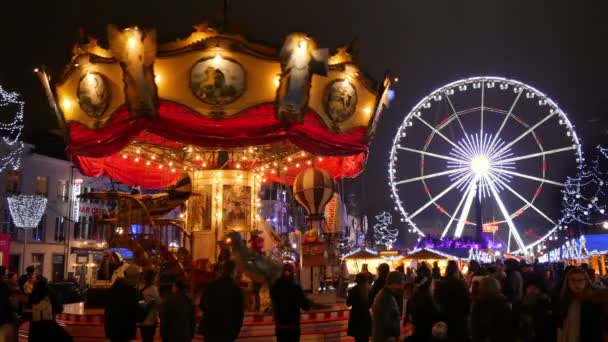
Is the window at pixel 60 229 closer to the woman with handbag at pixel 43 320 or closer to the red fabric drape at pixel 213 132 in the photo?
the red fabric drape at pixel 213 132

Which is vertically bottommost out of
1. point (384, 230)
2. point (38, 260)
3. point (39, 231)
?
point (38, 260)

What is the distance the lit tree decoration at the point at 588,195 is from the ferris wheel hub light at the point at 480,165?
1162 cm

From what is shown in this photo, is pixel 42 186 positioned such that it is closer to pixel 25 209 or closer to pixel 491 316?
pixel 25 209

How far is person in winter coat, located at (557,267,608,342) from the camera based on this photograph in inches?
249

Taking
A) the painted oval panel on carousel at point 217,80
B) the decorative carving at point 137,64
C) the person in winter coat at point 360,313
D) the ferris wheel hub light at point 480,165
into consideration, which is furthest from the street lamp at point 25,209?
the person in winter coat at point 360,313

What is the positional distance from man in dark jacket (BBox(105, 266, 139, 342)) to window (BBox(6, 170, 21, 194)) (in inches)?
1094

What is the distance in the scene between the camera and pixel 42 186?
35.8 metres

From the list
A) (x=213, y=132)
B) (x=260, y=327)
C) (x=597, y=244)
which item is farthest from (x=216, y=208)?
(x=597, y=244)

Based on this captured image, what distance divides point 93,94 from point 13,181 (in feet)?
70.5

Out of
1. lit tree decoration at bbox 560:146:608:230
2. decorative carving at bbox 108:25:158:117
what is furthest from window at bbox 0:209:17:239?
lit tree decoration at bbox 560:146:608:230

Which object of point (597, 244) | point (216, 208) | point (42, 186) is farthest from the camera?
point (42, 186)

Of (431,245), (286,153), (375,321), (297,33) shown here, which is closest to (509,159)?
(431,245)

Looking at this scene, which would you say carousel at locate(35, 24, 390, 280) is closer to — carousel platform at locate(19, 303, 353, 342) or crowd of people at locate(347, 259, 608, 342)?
carousel platform at locate(19, 303, 353, 342)

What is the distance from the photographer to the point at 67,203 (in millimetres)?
37719
